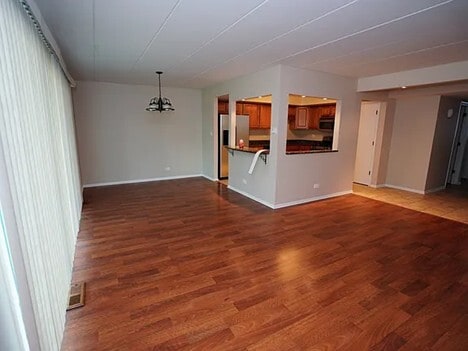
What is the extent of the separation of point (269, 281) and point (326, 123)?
19.3ft

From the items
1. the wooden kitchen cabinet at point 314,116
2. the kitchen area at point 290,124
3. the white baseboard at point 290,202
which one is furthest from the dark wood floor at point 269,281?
the wooden kitchen cabinet at point 314,116

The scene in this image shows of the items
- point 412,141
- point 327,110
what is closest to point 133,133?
point 327,110

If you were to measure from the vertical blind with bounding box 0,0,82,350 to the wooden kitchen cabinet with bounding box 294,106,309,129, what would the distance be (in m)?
6.92

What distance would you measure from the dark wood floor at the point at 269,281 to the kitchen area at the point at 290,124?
2.78m

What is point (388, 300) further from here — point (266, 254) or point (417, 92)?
point (417, 92)

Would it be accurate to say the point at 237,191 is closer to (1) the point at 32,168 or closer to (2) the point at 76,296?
(2) the point at 76,296

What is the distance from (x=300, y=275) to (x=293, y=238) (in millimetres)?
863

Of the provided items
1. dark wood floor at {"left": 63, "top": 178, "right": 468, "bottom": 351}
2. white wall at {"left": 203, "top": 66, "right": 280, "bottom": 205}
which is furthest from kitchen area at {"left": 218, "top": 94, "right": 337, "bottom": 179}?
dark wood floor at {"left": 63, "top": 178, "right": 468, "bottom": 351}

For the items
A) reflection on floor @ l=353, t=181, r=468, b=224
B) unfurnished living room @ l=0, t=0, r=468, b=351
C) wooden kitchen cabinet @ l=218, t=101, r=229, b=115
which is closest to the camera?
unfurnished living room @ l=0, t=0, r=468, b=351

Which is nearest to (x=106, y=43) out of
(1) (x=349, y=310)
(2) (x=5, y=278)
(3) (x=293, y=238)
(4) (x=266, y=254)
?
(2) (x=5, y=278)

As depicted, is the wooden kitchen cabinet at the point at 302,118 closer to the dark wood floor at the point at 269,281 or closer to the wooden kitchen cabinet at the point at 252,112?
the wooden kitchen cabinet at the point at 252,112

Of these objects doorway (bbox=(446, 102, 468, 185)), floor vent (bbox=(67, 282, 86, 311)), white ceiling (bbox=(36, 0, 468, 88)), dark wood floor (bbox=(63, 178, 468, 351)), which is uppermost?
white ceiling (bbox=(36, 0, 468, 88))

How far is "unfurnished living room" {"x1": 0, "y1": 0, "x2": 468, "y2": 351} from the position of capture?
173 centimetres

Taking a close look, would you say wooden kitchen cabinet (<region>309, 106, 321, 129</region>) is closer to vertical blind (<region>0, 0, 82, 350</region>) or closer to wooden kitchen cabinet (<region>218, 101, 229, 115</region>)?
wooden kitchen cabinet (<region>218, 101, 229, 115</region>)
